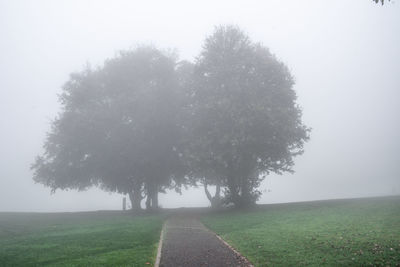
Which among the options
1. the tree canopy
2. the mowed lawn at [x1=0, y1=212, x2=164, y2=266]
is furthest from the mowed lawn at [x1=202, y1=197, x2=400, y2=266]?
the tree canopy

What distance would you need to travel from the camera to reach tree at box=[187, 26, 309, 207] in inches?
1359

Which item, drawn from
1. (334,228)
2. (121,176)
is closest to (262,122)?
(334,228)

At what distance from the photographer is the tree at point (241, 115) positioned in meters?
34.5

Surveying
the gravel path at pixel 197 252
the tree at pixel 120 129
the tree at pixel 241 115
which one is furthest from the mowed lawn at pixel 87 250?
the tree at pixel 120 129

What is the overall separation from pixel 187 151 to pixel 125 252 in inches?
839

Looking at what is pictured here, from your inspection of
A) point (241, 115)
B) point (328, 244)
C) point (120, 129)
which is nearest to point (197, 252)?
point (328, 244)

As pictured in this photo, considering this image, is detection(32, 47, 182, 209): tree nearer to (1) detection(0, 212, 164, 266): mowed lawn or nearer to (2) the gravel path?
(1) detection(0, 212, 164, 266): mowed lawn

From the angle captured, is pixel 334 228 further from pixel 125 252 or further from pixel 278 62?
pixel 278 62

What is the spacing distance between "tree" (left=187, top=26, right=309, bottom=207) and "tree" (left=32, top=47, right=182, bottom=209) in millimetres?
5678

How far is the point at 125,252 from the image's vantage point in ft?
49.6

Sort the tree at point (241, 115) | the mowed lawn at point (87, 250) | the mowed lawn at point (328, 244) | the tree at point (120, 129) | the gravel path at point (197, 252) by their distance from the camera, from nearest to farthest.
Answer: the mowed lawn at point (328, 244) < the gravel path at point (197, 252) < the mowed lawn at point (87, 250) < the tree at point (241, 115) < the tree at point (120, 129)

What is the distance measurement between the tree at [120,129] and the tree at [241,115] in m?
5.68

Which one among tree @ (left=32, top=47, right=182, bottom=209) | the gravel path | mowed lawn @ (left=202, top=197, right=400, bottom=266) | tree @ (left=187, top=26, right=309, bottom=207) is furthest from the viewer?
tree @ (left=32, top=47, right=182, bottom=209)

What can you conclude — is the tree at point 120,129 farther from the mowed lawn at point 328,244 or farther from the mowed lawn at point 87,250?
the mowed lawn at point 328,244
